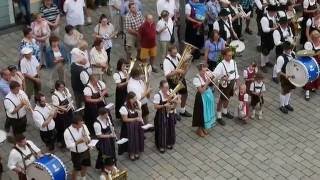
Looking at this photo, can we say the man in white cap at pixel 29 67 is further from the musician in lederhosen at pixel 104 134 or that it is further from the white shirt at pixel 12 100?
the musician in lederhosen at pixel 104 134

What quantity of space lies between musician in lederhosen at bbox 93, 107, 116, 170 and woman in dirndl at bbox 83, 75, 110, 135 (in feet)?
2.76

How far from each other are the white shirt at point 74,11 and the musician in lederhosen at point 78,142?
5.09 metres

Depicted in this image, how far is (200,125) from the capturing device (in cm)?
1233

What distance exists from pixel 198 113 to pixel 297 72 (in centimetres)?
245

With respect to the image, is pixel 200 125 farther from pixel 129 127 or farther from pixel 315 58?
pixel 315 58

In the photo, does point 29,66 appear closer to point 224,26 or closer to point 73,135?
point 73,135

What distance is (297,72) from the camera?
42.7 feet

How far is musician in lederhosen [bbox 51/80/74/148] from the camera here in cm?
1134

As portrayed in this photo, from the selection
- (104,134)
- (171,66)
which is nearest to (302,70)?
(171,66)

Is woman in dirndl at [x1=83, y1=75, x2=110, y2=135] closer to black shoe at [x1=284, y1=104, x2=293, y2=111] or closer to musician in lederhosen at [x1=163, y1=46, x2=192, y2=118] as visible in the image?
musician in lederhosen at [x1=163, y1=46, x2=192, y2=118]

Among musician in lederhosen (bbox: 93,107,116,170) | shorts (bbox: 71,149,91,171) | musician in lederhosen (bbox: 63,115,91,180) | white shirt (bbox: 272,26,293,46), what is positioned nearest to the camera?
musician in lederhosen (bbox: 63,115,91,180)

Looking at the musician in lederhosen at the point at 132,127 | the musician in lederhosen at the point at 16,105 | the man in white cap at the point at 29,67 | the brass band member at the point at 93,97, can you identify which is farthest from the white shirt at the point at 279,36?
the musician in lederhosen at the point at 16,105

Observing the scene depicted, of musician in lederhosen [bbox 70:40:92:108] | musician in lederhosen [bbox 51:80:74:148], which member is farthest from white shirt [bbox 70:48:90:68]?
musician in lederhosen [bbox 51:80:74:148]

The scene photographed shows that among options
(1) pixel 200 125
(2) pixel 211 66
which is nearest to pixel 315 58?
(2) pixel 211 66
